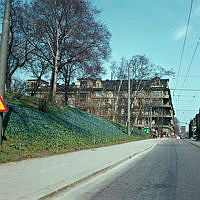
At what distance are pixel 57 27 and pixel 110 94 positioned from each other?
92.4 feet

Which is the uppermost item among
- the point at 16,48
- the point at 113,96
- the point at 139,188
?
the point at 16,48

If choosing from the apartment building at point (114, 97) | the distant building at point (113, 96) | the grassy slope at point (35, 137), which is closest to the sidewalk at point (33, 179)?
the grassy slope at point (35, 137)

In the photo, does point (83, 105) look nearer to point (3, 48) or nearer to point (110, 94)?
point (110, 94)

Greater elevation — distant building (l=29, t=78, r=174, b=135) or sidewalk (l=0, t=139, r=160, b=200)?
distant building (l=29, t=78, r=174, b=135)

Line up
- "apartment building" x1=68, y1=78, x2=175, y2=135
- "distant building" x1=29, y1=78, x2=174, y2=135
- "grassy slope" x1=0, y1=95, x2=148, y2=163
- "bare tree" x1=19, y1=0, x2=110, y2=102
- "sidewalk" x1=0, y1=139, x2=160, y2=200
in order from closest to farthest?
1. "sidewalk" x1=0, y1=139, x2=160, y2=200
2. "grassy slope" x1=0, y1=95, x2=148, y2=163
3. "bare tree" x1=19, y1=0, x2=110, y2=102
4. "distant building" x1=29, y1=78, x2=174, y2=135
5. "apartment building" x1=68, y1=78, x2=175, y2=135

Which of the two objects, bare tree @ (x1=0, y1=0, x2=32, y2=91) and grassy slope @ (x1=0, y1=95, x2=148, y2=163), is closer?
grassy slope @ (x1=0, y1=95, x2=148, y2=163)

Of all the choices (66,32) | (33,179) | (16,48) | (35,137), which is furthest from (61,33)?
(33,179)

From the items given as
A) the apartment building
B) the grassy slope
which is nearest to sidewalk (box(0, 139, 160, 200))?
the grassy slope

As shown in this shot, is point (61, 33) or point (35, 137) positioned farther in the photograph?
point (61, 33)

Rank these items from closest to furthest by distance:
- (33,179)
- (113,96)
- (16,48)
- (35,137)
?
(33,179), (35,137), (16,48), (113,96)

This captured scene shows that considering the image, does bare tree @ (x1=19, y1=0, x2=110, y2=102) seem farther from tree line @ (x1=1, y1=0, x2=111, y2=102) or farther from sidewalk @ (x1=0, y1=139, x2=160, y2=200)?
sidewalk @ (x1=0, y1=139, x2=160, y2=200)

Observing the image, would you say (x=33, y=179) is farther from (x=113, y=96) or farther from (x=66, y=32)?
(x=113, y=96)

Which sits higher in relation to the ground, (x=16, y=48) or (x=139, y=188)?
(x=16, y=48)

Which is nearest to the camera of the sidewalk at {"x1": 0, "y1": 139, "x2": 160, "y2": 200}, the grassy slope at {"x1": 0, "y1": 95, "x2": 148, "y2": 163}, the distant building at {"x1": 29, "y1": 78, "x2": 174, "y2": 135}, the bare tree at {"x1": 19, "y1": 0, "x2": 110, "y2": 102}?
the sidewalk at {"x1": 0, "y1": 139, "x2": 160, "y2": 200}
